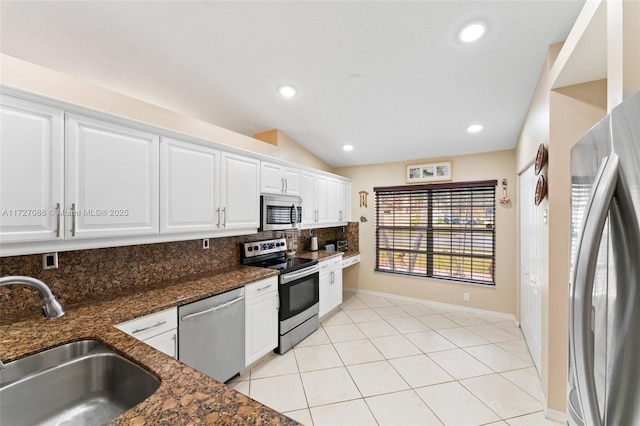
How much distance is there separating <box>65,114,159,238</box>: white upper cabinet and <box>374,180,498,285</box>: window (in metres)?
3.59

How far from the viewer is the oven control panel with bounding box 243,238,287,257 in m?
3.06

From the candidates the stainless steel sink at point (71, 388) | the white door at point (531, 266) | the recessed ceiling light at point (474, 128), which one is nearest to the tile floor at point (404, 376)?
the white door at point (531, 266)

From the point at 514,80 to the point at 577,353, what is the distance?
2.43m

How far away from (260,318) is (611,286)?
8.07ft

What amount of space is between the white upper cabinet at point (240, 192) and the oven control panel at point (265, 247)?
14.1 inches

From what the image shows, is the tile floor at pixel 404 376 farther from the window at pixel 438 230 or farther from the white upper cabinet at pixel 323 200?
the white upper cabinet at pixel 323 200

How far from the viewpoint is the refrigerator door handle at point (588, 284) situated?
0.58 meters

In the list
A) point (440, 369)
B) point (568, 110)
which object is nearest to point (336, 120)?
point (568, 110)

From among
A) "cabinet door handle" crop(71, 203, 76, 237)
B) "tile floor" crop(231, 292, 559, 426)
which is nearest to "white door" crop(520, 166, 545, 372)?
"tile floor" crop(231, 292, 559, 426)

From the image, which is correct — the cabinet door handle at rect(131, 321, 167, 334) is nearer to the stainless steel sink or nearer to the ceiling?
the stainless steel sink

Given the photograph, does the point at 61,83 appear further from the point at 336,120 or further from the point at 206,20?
the point at 336,120

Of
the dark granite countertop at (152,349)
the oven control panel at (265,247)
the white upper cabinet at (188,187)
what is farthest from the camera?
the oven control panel at (265,247)

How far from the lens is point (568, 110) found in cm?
179

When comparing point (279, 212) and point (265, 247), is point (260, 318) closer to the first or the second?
point (265, 247)
